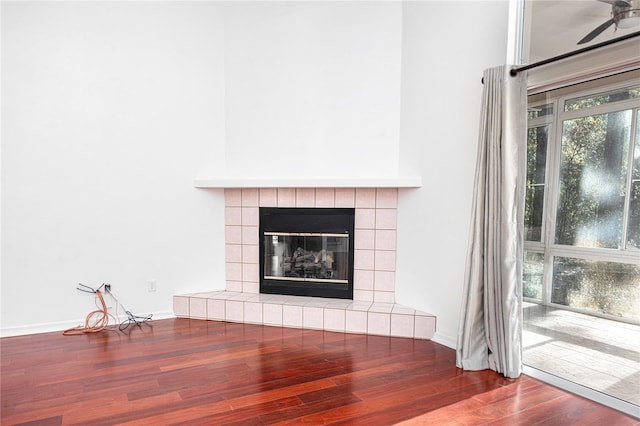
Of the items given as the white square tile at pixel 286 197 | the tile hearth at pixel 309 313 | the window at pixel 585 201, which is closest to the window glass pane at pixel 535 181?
the window at pixel 585 201

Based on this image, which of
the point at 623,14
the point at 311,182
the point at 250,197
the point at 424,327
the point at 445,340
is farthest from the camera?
the point at 250,197

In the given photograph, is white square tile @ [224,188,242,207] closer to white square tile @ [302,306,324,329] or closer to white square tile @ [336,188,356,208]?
white square tile @ [336,188,356,208]

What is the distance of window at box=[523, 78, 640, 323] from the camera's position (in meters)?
2.07

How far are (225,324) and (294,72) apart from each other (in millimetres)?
2379

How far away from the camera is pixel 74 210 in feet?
11.1

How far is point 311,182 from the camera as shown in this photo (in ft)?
11.7

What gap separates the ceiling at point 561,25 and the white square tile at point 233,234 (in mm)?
2796

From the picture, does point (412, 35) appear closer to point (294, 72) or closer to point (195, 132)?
point (294, 72)

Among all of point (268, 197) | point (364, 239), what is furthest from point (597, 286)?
point (268, 197)

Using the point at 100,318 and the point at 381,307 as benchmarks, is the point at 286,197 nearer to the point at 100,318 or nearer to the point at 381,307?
the point at 381,307

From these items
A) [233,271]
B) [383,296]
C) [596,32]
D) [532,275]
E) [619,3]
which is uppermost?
[619,3]

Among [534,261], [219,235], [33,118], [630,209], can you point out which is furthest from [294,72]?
[630,209]

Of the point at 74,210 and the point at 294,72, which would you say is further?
the point at 294,72

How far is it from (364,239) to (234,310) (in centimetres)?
134
